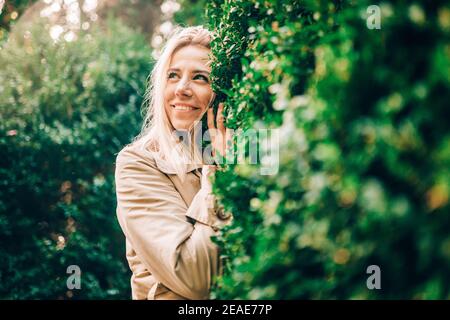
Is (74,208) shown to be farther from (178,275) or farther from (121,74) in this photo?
(178,275)

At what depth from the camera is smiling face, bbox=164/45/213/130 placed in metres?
3.50

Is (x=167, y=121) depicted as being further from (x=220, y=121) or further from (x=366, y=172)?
(x=366, y=172)

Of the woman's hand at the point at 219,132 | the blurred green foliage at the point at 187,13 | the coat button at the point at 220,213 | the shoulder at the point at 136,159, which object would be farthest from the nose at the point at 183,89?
the blurred green foliage at the point at 187,13

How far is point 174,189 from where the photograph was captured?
10.1 ft

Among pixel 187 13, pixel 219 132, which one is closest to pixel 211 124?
pixel 219 132

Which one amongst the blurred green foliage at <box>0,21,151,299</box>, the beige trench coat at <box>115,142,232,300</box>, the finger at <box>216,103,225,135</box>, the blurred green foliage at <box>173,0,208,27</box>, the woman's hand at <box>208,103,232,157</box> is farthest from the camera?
the blurred green foliage at <box>173,0,208,27</box>

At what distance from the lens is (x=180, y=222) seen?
2.77m

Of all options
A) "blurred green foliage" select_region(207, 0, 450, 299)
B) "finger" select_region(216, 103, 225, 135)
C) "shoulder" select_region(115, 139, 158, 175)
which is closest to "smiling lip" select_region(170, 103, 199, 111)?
"finger" select_region(216, 103, 225, 135)

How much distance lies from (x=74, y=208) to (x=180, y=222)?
4.13 m

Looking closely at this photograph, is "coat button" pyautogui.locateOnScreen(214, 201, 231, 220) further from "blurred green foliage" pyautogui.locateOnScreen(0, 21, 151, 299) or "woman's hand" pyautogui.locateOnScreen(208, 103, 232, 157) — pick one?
"blurred green foliage" pyautogui.locateOnScreen(0, 21, 151, 299)

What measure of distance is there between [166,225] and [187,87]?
114 centimetres

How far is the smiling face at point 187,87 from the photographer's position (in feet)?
11.5
